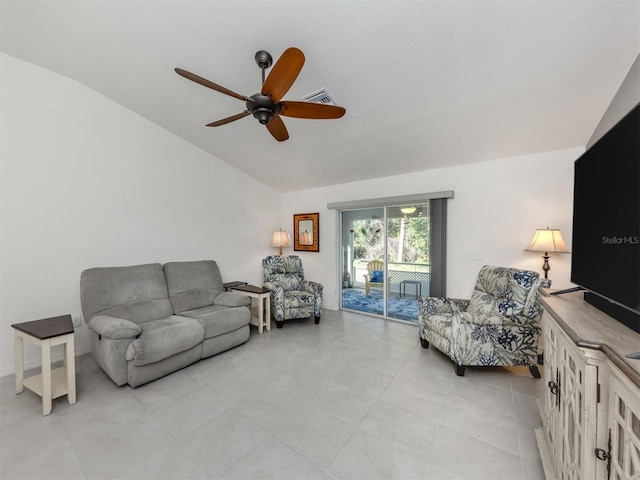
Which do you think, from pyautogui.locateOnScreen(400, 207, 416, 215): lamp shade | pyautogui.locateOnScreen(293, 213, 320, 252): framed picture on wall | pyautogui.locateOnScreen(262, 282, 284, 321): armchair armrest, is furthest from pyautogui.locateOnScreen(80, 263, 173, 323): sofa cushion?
pyautogui.locateOnScreen(400, 207, 416, 215): lamp shade

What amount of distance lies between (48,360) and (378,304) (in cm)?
408

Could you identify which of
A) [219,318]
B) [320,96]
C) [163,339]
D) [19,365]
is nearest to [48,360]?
[19,365]

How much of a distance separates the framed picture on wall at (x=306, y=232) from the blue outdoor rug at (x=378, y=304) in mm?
1074

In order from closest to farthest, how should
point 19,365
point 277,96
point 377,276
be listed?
point 277,96
point 19,365
point 377,276

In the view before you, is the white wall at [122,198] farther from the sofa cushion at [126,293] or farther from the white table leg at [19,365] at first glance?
the white table leg at [19,365]

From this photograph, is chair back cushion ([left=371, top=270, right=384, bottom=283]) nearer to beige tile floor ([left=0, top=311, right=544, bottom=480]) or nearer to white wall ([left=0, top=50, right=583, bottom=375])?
white wall ([left=0, top=50, right=583, bottom=375])

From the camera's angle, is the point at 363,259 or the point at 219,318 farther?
the point at 363,259

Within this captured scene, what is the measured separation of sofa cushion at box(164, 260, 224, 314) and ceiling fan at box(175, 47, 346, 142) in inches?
92.0

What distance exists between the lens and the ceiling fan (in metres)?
1.39

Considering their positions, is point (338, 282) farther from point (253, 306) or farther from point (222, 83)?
point (222, 83)

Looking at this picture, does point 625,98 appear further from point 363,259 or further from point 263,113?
point 363,259

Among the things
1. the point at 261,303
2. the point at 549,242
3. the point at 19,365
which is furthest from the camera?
the point at 261,303

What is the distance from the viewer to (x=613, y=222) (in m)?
1.07

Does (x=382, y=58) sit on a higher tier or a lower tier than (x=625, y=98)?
higher
